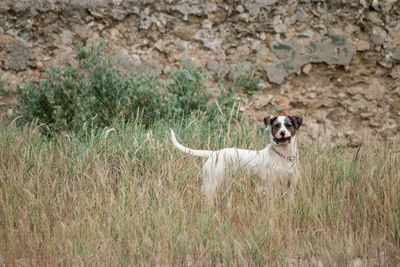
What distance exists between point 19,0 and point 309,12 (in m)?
3.85

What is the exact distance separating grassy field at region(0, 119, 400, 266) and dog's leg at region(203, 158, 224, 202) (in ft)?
0.29

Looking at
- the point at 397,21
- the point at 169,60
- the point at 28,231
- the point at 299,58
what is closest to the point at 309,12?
the point at 299,58

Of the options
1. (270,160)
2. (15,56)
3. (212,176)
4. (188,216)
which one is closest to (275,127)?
(270,160)

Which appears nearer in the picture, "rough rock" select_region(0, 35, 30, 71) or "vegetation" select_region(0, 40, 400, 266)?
"vegetation" select_region(0, 40, 400, 266)

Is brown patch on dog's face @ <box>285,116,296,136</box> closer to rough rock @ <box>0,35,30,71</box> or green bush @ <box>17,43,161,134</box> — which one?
green bush @ <box>17,43,161,134</box>

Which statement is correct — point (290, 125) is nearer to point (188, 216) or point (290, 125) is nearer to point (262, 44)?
point (188, 216)

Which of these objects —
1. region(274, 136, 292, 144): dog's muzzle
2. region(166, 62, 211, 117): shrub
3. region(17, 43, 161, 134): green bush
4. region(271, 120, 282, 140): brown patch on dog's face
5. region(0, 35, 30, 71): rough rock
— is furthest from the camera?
region(0, 35, 30, 71): rough rock

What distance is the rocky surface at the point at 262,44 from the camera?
621 cm

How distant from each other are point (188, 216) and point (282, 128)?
1056mm

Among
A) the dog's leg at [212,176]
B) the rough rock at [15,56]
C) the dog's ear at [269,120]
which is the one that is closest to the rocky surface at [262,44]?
the rough rock at [15,56]

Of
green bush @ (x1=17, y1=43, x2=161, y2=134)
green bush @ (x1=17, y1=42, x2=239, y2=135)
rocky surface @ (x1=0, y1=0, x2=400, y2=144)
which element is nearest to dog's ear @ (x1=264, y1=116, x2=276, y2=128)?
green bush @ (x1=17, y1=42, x2=239, y2=135)

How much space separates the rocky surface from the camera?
244 inches

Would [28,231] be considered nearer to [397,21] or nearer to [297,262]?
[297,262]

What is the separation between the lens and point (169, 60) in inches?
251
